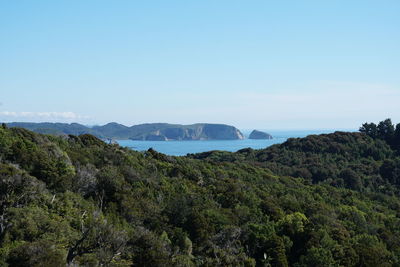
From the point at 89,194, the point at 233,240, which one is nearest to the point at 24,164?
the point at 89,194

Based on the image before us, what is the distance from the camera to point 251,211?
110 ft

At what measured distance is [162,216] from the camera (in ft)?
87.6

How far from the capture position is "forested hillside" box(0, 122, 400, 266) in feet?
59.4

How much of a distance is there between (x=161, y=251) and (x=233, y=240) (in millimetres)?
7061

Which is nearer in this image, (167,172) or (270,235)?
(270,235)

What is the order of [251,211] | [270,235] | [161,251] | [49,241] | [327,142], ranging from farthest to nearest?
[327,142], [251,211], [270,235], [161,251], [49,241]

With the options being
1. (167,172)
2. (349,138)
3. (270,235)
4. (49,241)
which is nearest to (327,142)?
(349,138)

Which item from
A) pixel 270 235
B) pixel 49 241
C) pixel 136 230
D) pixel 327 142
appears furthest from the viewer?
pixel 327 142

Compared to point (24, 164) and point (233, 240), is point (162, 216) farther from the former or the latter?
point (24, 164)

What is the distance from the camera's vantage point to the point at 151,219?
26016 mm

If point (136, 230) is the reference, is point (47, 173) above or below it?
above

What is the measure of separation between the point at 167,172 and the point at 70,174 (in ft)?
55.0

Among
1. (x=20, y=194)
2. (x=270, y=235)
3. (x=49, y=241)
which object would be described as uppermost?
(x=20, y=194)

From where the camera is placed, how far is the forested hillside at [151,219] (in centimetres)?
1811
